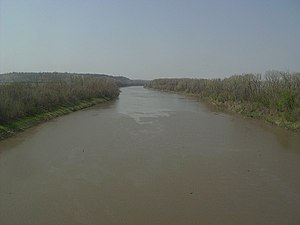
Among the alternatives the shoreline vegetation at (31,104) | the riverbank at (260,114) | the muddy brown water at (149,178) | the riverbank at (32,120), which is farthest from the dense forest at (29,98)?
the riverbank at (260,114)

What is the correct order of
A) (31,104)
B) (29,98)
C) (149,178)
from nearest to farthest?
(149,178)
(31,104)
(29,98)

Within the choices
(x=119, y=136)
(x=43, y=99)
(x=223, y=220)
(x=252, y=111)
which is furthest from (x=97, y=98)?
(x=223, y=220)

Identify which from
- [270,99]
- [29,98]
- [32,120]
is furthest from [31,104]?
[270,99]

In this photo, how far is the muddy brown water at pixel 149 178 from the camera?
876 cm

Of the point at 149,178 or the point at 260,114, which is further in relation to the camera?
the point at 260,114

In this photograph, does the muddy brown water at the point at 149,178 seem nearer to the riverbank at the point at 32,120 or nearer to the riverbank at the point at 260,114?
the riverbank at the point at 32,120

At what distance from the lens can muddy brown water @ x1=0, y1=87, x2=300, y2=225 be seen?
28.7 feet

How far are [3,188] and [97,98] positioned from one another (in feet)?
120

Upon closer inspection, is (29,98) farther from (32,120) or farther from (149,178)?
(149,178)

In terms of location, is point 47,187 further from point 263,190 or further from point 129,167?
point 263,190

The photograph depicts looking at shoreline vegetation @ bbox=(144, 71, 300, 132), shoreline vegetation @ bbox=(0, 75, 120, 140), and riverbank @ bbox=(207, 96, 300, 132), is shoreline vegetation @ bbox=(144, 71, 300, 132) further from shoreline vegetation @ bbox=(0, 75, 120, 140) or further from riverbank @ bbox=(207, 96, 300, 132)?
shoreline vegetation @ bbox=(0, 75, 120, 140)

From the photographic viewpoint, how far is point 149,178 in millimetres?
11680

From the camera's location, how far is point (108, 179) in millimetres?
11523

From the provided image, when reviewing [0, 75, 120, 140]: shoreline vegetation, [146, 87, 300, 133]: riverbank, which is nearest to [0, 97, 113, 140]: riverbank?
[0, 75, 120, 140]: shoreline vegetation
